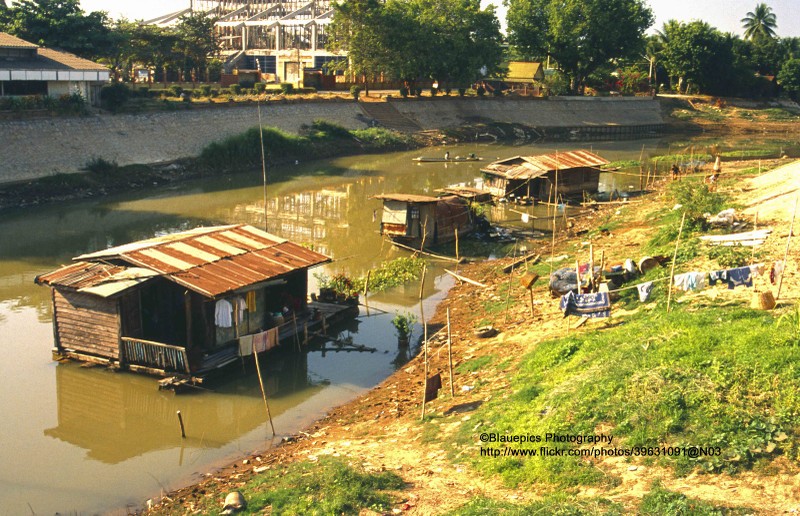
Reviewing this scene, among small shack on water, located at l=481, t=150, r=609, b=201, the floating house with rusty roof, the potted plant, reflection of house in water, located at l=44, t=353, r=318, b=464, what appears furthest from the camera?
small shack on water, located at l=481, t=150, r=609, b=201

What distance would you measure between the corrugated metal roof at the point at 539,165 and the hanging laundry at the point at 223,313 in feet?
67.0

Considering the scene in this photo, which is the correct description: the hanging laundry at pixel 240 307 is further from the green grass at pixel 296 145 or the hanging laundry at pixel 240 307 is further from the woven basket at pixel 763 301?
the green grass at pixel 296 145

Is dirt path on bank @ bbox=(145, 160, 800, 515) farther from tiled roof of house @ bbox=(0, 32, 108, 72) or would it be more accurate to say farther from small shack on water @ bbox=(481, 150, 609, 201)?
tiled roof of house @ bbox=(0, 32, 108, 72)

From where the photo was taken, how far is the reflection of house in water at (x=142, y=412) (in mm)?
15258

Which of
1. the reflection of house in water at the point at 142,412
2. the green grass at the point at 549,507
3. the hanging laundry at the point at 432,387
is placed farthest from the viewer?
the reflection of house in water at the point at 142,412

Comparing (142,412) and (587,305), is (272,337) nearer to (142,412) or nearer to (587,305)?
(142,412)

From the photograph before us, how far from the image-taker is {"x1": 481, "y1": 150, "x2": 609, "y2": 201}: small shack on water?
36.2 metres

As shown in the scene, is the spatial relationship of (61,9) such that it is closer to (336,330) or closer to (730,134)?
(336,330)

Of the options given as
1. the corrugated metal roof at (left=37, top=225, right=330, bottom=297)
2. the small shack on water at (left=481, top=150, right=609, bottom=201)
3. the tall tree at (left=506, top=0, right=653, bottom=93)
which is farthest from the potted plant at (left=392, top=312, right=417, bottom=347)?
the tall tree at (left=506, top=0, right=653, bottom=93)

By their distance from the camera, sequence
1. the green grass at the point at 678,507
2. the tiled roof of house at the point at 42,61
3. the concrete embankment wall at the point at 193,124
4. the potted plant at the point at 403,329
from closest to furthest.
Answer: the green grass at the point at 678,507
the potted plant at the point at 403,329
the concrete embankment wall at the point at 193,124
the tiled roof of house at the point at 42,61

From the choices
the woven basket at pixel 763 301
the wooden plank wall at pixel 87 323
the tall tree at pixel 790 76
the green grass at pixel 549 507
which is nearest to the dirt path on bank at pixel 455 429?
the green grass at pixel 549 507

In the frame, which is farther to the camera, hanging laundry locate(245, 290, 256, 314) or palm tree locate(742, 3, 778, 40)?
palm tree locate(742, 3, 778, 40)

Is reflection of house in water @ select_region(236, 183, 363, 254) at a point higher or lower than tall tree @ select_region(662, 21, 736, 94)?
lower

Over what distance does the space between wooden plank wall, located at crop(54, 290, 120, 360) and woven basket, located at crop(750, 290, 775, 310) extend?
1273 cm
